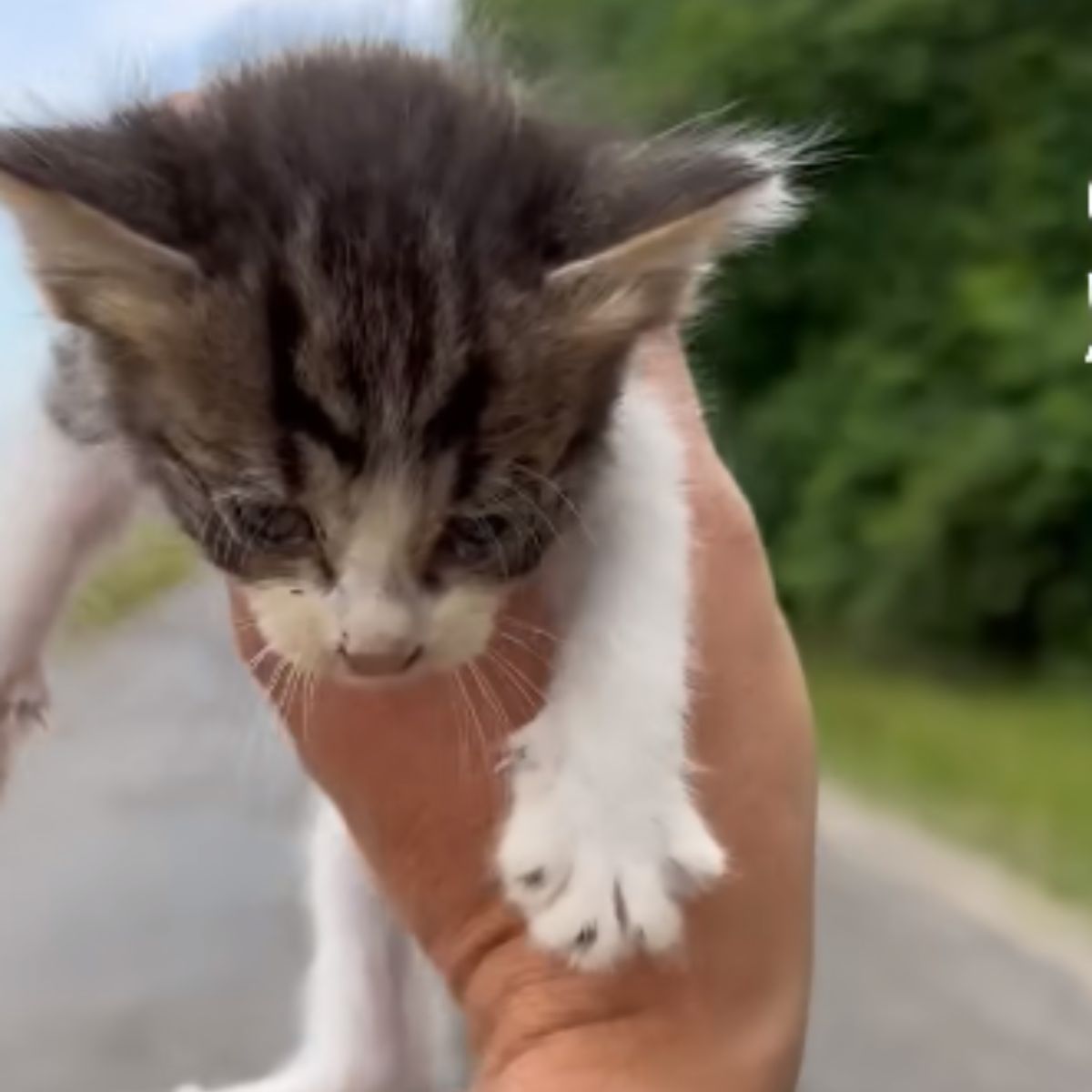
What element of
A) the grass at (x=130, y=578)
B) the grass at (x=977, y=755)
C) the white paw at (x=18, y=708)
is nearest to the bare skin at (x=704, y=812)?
the grass at (x=130, y=578)

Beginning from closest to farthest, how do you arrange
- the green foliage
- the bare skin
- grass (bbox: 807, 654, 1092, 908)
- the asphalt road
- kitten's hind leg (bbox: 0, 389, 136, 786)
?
the bare skin, kitten's hind leg (bbox: 0, 389, 136, 786), the asphalt road, grass (bbox: 807, 654, 1092, 908), the green foliage

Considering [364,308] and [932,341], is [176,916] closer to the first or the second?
[364,308]

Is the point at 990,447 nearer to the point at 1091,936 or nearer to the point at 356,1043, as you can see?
the point at 1091,936

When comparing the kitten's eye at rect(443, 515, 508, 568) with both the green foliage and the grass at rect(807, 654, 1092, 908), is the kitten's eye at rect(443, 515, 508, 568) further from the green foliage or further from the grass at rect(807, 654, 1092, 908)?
the green foliage

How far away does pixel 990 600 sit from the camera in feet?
10.1

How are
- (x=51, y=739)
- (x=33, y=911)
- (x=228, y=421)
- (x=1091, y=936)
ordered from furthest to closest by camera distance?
(x=1091, y=936), (x=33, y=911), (x=51, y=739), (x=228, y=421)

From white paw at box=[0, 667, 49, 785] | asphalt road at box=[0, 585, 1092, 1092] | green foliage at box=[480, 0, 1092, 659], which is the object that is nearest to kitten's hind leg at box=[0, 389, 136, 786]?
white paw at box=[0, 667, 49, 785]

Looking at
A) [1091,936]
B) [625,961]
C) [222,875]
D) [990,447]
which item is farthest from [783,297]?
[625,961]

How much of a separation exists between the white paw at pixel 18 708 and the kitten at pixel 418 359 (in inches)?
10.4

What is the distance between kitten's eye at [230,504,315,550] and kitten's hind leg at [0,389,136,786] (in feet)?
0.98

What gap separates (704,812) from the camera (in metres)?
1.42

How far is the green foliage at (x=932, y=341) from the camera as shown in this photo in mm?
2916

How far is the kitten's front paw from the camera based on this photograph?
1250mm

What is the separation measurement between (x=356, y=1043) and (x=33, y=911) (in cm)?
44
